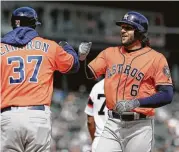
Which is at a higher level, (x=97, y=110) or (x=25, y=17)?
(x=25, y=17)

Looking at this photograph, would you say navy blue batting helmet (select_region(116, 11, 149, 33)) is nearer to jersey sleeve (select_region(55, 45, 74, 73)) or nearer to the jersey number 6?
jersey sleeve (select_region(55, 45, 74, 73))

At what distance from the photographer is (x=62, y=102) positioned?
53.2 ft

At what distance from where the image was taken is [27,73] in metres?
5.94

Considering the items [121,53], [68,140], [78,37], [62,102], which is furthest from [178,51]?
[121,53]

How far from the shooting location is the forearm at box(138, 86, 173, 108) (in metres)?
6.14

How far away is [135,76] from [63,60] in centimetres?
76

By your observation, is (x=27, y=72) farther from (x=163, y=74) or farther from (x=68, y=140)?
(x=68, y=140)

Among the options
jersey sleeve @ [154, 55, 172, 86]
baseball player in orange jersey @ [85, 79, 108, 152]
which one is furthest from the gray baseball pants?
baseball player in orange jersey @ [85, 79, 108, 152]

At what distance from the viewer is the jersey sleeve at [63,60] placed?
6145mm

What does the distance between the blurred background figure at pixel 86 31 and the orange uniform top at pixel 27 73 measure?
29.1 ft

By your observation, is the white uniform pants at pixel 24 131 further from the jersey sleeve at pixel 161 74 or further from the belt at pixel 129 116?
the jersey sleeve at pixel 161 74

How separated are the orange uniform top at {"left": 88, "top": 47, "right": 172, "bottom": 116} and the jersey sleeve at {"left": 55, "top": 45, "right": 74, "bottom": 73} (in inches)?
18.9

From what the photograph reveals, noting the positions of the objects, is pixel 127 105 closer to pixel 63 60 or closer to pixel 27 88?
pixel 63 60

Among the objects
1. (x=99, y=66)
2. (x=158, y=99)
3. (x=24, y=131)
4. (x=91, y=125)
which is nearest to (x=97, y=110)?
(x=91, y=125)
